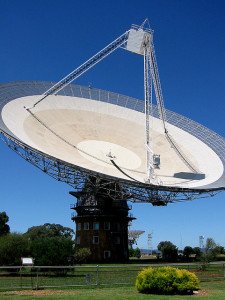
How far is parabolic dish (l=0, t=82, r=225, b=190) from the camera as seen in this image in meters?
39.8

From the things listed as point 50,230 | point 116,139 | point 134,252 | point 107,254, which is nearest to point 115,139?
point 116,139

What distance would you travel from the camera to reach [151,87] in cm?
4116

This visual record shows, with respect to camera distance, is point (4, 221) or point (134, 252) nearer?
point (4, 221)

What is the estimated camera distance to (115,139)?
46188 millimetres

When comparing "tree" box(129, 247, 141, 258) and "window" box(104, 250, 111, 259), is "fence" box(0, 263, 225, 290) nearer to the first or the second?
"window" box(104, 250, 111, 259)

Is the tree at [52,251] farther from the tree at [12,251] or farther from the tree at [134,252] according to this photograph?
the tree at [134,252]

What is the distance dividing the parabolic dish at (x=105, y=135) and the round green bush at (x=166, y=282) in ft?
54.4

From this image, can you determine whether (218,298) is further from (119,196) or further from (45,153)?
(119,196)

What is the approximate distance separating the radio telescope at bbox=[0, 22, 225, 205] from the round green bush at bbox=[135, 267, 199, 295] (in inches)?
647

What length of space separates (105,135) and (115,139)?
112 cm

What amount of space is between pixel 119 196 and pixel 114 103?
499 inches

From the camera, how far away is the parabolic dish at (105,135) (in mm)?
39781

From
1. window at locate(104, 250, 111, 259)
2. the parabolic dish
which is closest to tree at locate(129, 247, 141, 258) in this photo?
window at locate(104, 250, 111, 259)

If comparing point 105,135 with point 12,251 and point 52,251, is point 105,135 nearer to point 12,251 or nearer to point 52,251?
point 52,251
